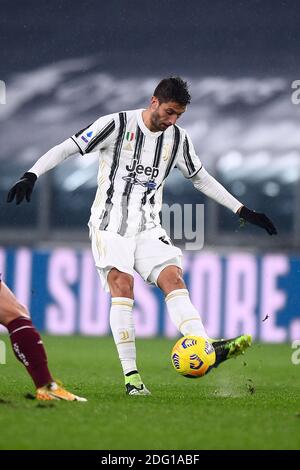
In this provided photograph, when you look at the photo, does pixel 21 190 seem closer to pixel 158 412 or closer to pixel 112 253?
pixel 112 253

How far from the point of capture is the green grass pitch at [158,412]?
4406 millimetres

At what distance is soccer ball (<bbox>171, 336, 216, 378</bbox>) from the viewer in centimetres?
593

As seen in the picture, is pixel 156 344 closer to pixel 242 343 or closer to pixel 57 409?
pixel 242 343

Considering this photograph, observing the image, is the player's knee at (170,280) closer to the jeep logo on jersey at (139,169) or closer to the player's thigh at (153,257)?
the player's thigh at (153,257)

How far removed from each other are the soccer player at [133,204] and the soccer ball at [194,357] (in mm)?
237

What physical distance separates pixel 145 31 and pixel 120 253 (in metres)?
9.92

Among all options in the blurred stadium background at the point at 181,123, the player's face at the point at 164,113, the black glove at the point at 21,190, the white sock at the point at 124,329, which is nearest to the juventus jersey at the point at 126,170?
the player's face at the point at 164,113

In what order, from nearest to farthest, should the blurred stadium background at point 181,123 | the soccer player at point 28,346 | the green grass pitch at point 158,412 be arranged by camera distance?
1. the green grass pitch at point 158,412
2. the soccer player at point 28,346
3. the blurred stadium background at point 181,123

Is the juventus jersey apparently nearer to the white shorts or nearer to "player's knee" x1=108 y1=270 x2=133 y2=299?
the white shorts

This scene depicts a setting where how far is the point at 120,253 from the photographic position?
253 inches

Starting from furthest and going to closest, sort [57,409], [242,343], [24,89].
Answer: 1. [24,89]
2. [242,343]
3. [57,409]

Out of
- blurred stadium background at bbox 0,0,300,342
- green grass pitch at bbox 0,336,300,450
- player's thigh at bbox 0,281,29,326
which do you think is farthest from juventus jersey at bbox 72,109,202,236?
blurred stadium background at bbox 0,0,300,342

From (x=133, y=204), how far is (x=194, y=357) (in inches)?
41.6

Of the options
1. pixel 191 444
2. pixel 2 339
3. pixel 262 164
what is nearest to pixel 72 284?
pixel 2 339
